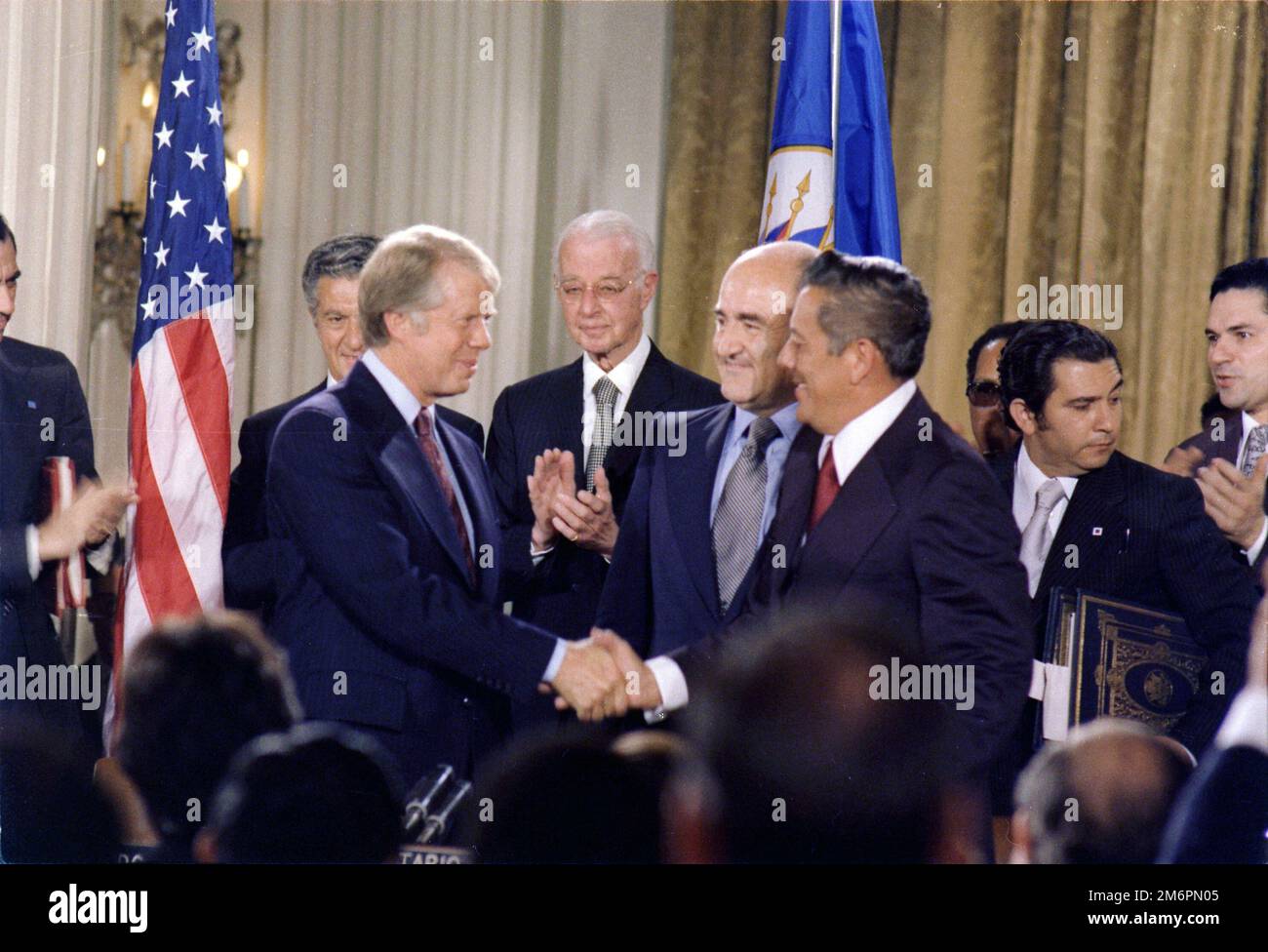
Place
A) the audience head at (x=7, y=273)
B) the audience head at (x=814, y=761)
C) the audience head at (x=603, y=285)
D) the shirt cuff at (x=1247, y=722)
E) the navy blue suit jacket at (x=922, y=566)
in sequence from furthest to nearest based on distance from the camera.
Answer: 1. the audience head at (x=7, y=273)
2. the audience head at (x=603, y=285)
3. the audience head at (x=814, y=761)
4. the navy blue suit jacket at (x=922, y=566)
5. the shirt cuff at (x=1247, y=722)

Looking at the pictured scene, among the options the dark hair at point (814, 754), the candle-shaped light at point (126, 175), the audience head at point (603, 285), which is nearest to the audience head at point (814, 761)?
the dark hair at point (814, 754)

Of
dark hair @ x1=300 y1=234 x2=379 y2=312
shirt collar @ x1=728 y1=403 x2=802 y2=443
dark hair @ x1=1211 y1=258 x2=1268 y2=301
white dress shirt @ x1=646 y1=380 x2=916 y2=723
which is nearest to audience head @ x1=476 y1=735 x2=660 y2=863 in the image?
white dress shirt @ x1=646 y1=380 x2=916 y2=723

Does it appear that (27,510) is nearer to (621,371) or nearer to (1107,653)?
(621,371)

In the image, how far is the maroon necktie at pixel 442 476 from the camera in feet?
16.9

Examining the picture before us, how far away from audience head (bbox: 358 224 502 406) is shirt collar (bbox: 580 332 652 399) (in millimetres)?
328

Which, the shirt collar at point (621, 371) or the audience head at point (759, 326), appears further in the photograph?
the shirt collar at point (621, 371)

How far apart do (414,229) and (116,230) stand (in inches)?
38.7

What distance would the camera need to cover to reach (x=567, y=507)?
5.23 m

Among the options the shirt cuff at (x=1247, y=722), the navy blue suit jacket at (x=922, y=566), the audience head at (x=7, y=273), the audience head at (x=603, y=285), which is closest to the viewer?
the shirt cuff at (x=1247, y=722)

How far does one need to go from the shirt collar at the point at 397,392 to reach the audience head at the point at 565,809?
1.08 metres

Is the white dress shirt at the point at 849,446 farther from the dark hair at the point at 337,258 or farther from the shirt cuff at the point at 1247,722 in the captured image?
the dark hair at the point at 337,258

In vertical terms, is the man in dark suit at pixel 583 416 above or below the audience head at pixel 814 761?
above

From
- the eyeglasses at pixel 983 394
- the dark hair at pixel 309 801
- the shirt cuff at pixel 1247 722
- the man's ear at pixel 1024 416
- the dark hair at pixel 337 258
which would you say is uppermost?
the dark hair at pixel 337 258

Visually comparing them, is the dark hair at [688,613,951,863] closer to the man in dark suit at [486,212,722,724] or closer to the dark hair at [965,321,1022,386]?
the man in dark suit at [486,212,722,724]
